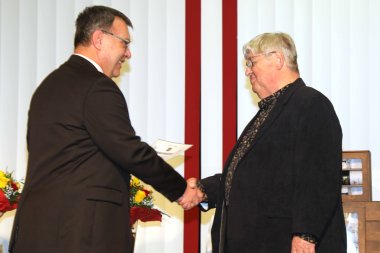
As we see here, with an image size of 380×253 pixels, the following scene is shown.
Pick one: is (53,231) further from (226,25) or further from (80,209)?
(226,25)

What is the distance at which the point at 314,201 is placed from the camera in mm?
2467

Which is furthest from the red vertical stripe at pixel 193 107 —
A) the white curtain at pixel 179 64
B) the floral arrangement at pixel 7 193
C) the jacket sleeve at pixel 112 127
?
the jacket sleeve at pixel 112 127

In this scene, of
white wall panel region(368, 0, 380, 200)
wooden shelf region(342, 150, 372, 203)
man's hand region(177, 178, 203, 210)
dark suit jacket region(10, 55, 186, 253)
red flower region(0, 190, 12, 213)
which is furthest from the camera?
white wall panel region(368, 0, 380, 200)

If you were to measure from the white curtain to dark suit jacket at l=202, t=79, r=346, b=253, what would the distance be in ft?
4.07

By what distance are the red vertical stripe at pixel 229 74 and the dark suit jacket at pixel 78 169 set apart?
1.60 meters

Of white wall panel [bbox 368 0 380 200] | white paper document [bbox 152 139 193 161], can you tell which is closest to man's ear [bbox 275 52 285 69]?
white paper document [bbox 152 139 193 161]

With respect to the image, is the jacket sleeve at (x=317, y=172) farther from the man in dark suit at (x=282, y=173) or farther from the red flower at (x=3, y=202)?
the red flower at (x=3, y=202)

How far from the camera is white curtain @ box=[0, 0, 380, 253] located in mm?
3932

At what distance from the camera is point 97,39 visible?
8.89 feet

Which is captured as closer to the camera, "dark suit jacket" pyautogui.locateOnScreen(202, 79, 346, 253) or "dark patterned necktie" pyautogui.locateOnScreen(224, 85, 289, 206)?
"dark suit jacket" pyautogui.locateOnScreen(202, 79, 346, 253)

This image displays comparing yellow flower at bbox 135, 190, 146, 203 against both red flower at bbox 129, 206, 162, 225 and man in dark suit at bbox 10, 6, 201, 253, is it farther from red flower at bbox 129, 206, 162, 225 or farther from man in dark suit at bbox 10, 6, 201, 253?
man in dark suit at bbox 10, 6, 201, 253

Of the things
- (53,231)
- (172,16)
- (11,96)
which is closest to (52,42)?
(11,96)

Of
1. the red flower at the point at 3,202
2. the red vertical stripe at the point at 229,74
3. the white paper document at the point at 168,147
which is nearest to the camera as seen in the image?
the white paper document at the point at 168,147

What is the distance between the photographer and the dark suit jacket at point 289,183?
8.14 feet
